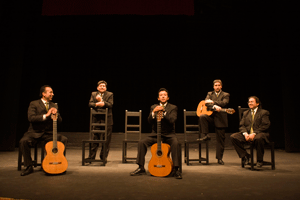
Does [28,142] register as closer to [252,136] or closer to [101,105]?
[101,105]

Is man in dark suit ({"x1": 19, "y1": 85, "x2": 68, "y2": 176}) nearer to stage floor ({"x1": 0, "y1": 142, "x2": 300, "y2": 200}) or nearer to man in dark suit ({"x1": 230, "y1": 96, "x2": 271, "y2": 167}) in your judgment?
stage floor ({"x1": 0, "y1": 142, "x2": 300, "y2": 200})

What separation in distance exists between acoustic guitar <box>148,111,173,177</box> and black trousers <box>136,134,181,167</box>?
0.09 meters

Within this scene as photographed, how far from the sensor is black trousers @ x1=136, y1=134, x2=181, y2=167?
343 cm

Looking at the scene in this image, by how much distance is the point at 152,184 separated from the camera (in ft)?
9.68

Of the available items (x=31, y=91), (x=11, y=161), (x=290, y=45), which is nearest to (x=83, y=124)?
(x=31, y=91)

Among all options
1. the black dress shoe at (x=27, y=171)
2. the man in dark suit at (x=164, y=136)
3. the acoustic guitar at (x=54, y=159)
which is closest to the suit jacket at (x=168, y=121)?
the man in dark suit at (x=164, y=136)

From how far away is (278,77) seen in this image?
619 cm

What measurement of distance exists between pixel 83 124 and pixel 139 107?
166 cm

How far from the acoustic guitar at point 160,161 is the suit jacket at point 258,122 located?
145 centimetres

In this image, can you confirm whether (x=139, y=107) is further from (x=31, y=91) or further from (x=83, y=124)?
(x=31, y=91)

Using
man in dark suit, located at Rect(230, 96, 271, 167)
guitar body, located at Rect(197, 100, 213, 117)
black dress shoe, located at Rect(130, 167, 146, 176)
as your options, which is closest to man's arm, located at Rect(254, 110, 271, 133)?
man in dark suit, located at Rect(230, 96, 271, 167)

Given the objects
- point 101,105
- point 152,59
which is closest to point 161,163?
point 101,105

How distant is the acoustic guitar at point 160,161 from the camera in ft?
11.0

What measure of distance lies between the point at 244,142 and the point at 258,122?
1.26 feet
